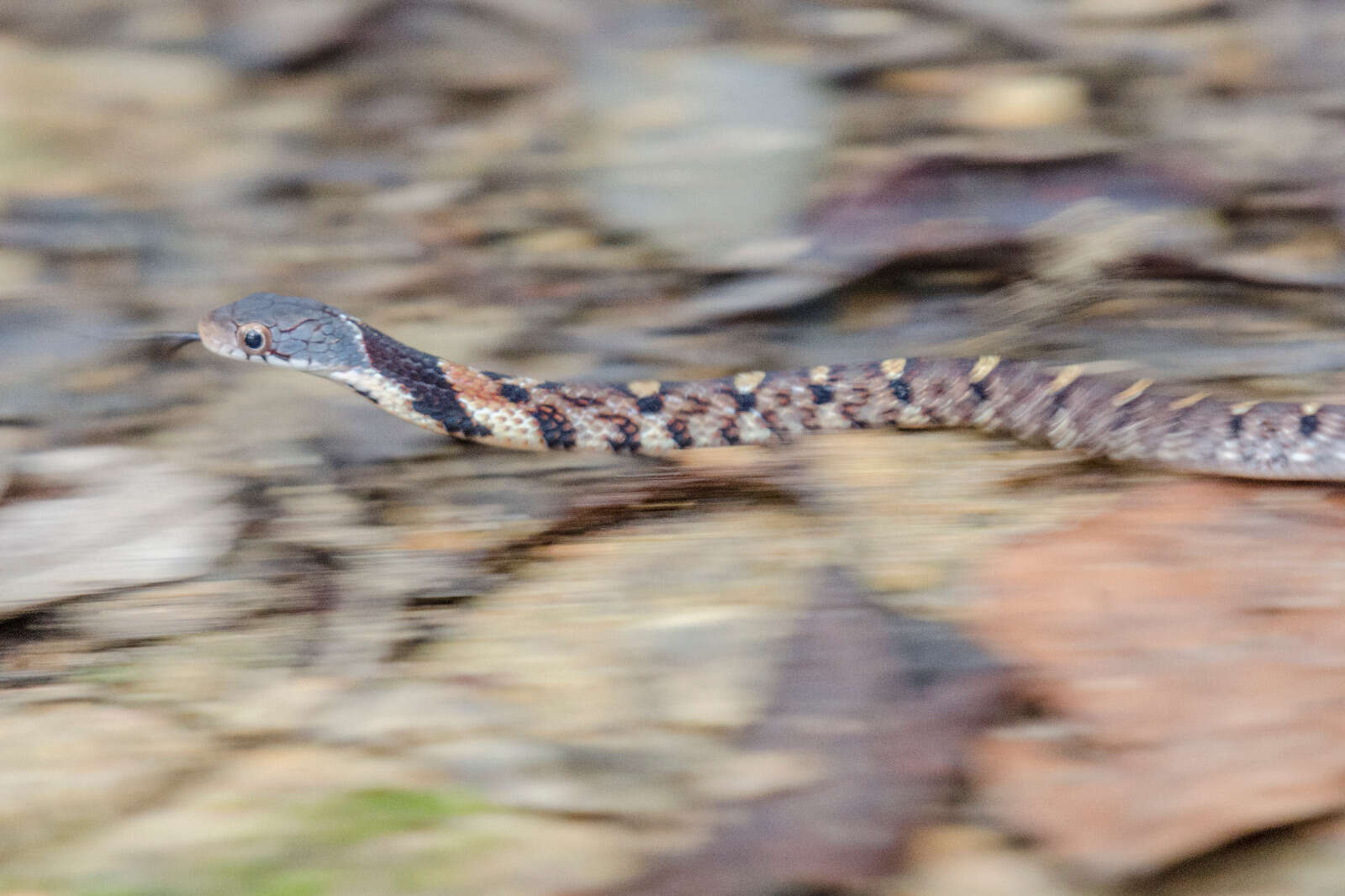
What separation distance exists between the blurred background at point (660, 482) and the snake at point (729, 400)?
4.6 inches

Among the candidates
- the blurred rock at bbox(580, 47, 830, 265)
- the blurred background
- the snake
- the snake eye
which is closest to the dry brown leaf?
the blurred background

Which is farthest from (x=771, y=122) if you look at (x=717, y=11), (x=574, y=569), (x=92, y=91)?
(x=92, y=91)

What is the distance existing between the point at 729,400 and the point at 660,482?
0.72m

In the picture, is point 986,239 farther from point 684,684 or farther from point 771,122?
point 684,684

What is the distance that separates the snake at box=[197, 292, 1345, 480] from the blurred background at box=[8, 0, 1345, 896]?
118 millimetres

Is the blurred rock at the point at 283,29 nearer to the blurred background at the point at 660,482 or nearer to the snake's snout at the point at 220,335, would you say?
the blurred background at the point at 660,482

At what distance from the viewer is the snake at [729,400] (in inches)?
116

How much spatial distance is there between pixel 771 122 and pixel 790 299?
0.93 metres

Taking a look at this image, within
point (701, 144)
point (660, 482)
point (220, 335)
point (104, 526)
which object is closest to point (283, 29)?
point (220, 335)

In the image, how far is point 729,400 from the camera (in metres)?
3.46

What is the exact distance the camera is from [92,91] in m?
4.50

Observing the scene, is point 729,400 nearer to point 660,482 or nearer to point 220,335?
point 660,482

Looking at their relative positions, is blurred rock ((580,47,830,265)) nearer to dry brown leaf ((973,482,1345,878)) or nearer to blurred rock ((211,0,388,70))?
blurred rock ((211,0,388,70))

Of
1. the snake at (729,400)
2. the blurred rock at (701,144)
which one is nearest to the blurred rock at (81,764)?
the snake at (729,400)
